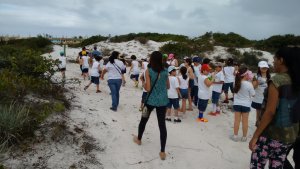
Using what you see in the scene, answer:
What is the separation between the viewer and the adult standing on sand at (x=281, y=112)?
3559mm

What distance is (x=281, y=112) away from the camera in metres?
3.69

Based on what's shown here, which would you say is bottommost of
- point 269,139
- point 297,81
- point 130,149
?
point 130,149

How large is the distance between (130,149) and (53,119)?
171 cm

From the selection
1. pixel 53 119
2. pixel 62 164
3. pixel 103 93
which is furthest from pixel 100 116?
pixel 103 93

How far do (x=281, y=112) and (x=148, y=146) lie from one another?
333cm

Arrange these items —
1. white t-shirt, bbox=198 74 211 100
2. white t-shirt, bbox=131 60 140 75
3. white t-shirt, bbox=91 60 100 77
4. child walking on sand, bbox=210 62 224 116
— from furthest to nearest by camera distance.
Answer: white t-shirt, bbox=131 60 140 75
white t-shirt, bbox=91 60 100 77
child walking on sand, bbox=210 62 224 116
white t-shirt, bbox=198 74 211 100

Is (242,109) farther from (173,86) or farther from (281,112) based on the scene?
(281,112)

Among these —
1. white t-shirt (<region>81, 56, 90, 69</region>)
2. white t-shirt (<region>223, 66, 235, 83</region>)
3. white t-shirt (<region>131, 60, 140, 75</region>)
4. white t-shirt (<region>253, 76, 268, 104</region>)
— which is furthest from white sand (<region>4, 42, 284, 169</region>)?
white t-shirt (<region>81, 56, 90, 69</region>)

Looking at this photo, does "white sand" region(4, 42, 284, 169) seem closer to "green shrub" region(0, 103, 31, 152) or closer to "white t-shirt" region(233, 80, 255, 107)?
"green shrub" region(0, 103, 31, 152)

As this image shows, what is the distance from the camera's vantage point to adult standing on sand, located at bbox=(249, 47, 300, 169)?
11.7ft

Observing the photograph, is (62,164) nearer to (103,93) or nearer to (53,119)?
(53,119)

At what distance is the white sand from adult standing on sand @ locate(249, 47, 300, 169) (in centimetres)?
215

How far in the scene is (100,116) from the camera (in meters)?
7.74

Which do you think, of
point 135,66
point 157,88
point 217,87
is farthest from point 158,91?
point 135,66
